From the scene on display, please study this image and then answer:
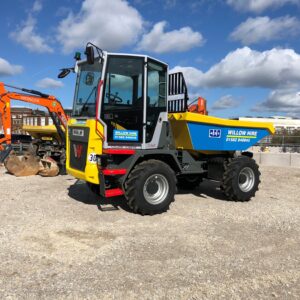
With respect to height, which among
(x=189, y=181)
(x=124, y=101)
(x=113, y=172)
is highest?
(x=124, y=101)

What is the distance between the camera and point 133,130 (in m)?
7.21

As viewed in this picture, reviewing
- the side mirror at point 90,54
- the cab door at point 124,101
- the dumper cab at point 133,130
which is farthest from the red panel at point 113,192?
the side mirror at point 90,54

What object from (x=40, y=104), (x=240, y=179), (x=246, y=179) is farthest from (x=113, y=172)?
(x=40, y=104)

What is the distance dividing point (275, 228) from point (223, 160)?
8.39ft

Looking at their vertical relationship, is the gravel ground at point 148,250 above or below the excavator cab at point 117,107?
below

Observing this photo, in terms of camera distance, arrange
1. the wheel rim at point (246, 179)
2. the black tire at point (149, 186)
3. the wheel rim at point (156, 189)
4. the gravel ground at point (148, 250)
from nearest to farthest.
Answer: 1. the gravel ground at point (148, 250)
2. the black tire at point (149, 186)
3. the wheel rim at point (156, 189)
4. the wheel rim at point (246, 179)

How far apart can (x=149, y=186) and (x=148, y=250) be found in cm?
205

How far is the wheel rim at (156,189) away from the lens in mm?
7086

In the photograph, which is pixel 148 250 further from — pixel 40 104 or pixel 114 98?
pixel 40 104

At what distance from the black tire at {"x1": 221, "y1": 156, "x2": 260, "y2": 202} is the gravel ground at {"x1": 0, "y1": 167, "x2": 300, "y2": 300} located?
0.87ft

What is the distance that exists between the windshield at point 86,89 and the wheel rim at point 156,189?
5.48 ft

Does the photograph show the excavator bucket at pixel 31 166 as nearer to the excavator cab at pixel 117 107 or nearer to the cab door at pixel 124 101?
the excavator cab at pixel 117 107

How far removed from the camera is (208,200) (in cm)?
871

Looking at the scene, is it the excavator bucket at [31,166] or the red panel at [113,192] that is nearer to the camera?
the red panel at [113,192]
